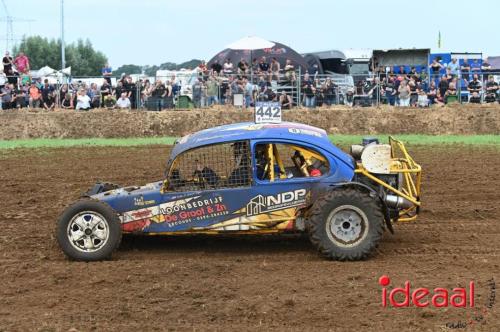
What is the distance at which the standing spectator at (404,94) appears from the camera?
26.3 meters

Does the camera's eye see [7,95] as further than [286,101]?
No

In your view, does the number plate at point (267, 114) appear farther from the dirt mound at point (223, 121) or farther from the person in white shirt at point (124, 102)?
the person in white shirt at point (124, 102)

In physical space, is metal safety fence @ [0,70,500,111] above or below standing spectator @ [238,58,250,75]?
below

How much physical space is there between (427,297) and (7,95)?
21871 millimetres

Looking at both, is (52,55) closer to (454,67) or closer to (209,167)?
(454,67)

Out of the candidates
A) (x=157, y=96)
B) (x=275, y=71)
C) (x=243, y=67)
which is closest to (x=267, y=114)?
(x=157, y=96)

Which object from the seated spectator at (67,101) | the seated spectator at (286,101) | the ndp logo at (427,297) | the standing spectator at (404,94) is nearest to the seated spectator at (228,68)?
the seated spectator at (286,101)

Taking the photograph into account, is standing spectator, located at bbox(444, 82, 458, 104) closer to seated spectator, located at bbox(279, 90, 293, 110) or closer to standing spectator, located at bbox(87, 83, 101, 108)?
seated spectator, located at bbox(279, 90, 293, 110)

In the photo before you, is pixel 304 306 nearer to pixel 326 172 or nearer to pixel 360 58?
pixel 326 172

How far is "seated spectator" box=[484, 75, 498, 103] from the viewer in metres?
26.7

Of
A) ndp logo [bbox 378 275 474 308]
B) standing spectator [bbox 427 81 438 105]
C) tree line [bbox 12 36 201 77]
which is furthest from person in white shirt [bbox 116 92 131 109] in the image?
tree line [bbox 12 36 201 77]

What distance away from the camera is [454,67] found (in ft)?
95.3

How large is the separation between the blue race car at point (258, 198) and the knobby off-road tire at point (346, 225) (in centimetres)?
1

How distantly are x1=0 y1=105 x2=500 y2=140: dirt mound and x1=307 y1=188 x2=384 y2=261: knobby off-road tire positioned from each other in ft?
54.7
